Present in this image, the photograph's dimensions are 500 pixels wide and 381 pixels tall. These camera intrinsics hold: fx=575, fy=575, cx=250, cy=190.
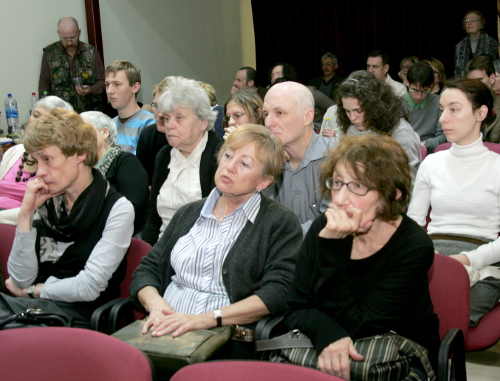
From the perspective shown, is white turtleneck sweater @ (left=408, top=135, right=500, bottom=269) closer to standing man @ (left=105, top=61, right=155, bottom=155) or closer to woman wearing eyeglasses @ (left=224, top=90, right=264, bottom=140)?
woman wearing eyeglasses @ (left=224, top=90, right=264, bottom=140)

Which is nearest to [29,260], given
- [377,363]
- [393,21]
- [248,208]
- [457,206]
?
[248,208]

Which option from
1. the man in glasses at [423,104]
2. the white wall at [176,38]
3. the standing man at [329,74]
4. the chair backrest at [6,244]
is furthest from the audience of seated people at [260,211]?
the standing man at [329,74]

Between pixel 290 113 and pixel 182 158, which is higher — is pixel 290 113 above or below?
above

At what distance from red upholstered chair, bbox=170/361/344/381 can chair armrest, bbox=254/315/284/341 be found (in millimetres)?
648

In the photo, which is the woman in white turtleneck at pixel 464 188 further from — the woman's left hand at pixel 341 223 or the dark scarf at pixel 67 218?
the dark scarf at pixel 67 218

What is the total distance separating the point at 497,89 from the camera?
4.64m

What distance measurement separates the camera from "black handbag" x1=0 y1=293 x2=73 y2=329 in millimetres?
1994

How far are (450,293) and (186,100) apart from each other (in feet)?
5.33

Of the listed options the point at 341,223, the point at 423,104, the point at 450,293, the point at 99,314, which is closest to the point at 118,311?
the point at 99,314

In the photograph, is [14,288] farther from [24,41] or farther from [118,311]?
[24,41]

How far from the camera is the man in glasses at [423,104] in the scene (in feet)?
15.4

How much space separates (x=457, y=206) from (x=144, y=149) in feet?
6.46

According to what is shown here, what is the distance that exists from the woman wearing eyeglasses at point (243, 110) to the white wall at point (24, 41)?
3.67m

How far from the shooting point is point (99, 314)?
211 cm
